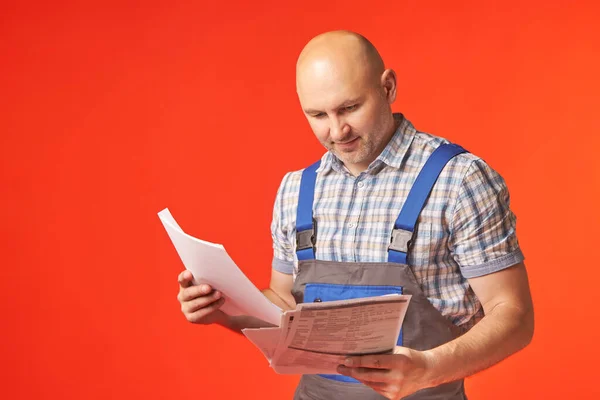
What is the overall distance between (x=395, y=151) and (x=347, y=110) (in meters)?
0.14

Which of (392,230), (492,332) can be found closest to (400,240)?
(392,230)

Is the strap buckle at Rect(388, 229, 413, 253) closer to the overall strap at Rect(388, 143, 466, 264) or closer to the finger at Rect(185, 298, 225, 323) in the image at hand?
the overall strap at Rect(388, 143, 466, 264)

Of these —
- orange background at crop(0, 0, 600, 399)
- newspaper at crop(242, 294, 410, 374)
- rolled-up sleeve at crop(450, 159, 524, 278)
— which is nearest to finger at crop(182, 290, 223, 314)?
newspaper at crop(242, 294, 410, 374)

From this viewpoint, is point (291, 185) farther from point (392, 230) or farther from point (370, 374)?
point (370, 374)

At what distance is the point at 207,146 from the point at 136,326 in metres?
0.72

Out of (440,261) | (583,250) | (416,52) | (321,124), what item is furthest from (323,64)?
(583,250)

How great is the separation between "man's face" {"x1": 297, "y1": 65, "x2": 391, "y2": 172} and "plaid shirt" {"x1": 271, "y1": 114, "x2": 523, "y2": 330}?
0.14ft

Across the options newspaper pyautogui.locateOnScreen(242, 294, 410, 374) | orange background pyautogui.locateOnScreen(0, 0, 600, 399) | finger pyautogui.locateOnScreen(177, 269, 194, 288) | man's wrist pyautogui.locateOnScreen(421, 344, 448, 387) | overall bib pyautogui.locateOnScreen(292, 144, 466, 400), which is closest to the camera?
newspaper pyautogui.locateOnScreen(242, 294, 410, 374)

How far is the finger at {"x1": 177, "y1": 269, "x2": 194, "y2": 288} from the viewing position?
169 centimetres

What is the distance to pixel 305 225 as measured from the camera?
1.95 metres

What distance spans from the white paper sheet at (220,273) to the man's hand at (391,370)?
223 millimetres

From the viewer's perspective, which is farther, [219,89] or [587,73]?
[219,89]

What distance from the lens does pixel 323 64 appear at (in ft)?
6.13

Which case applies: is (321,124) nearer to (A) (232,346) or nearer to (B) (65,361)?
(A) (232,346)
